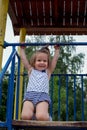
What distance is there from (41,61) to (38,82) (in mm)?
279

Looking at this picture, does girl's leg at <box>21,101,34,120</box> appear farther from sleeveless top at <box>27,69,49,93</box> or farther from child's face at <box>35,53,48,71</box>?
child's face at <box>35,53,48,71</box>

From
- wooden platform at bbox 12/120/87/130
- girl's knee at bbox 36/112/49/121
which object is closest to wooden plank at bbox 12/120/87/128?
wooden platform at bbox 12/120/87/130

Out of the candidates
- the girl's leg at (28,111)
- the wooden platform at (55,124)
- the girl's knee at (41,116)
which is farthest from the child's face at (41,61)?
the wooden platform at (55,124)

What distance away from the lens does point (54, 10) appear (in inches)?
228

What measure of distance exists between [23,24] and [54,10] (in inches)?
26.6

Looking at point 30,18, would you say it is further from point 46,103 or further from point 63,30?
point 46,103

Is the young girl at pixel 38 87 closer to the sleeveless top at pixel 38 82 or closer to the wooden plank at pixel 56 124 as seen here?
the sleeveless top at pixel 38 82

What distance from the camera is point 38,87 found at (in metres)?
3.55

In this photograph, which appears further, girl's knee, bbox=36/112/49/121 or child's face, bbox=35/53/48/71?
child's face, bbox=35/53/48/71

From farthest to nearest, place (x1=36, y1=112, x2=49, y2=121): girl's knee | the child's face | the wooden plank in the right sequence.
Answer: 1. the child's face
2. (x1=36, y1=112, x2=49, y2=121): girl's knee
3. the wooden plank

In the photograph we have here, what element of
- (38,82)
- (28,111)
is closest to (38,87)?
(38,82)

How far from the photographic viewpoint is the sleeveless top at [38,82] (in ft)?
11.7

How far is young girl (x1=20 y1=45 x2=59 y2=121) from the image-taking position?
3.38 m

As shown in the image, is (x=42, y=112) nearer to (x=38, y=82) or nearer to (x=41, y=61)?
(x=38, y=82)
